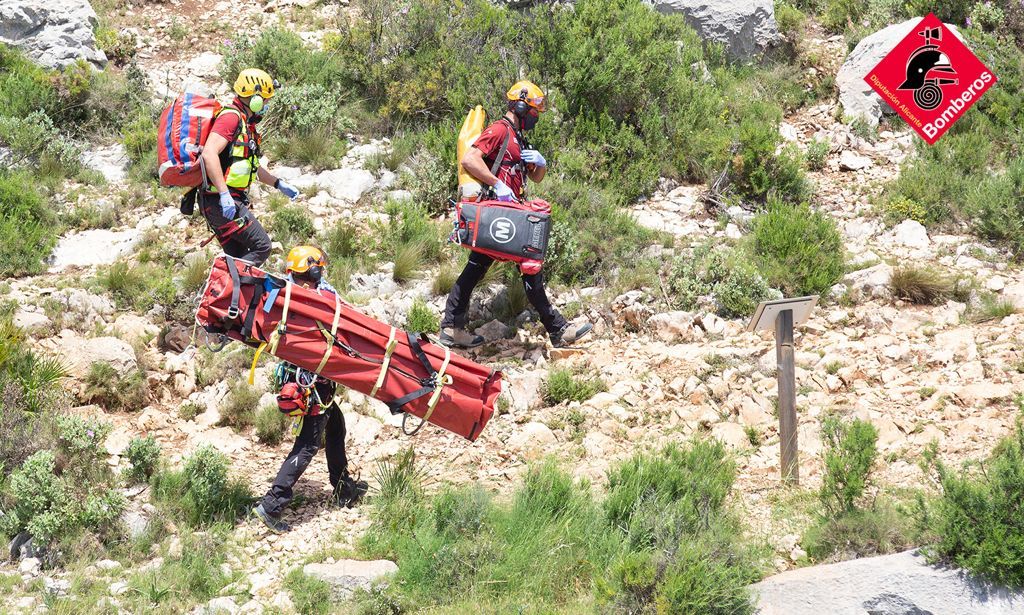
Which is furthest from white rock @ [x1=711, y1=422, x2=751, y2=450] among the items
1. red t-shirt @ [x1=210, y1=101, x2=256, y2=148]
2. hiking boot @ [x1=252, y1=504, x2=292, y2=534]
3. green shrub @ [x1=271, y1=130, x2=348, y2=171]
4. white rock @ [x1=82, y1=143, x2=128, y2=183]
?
white rock @ [x1=82, y1=143, x2=128, y2=183]

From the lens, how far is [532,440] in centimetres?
761

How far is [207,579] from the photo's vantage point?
5906 mm

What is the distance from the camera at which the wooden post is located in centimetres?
668

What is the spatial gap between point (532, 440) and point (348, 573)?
2.18 m

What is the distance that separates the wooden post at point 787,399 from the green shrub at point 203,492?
3.75 metres

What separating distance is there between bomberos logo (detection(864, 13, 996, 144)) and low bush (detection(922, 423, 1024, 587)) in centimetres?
743

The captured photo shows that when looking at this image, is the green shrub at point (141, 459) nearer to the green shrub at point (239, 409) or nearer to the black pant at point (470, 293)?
the green shrub at point (239, 409)

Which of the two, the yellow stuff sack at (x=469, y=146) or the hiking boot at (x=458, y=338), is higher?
the yellow stuff sack at (x=469, y=146)

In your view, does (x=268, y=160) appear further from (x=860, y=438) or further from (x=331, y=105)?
(x=860, y=438)

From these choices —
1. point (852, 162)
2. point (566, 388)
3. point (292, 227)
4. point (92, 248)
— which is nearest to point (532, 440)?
point (566, 388)

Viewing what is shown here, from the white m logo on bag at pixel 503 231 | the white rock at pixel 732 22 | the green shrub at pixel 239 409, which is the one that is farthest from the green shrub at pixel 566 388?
the white rock at pixel 732 22

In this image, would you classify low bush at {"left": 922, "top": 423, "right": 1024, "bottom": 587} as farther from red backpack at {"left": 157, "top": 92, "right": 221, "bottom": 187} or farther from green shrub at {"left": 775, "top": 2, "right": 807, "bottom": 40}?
green shrub at {"left": 775, "top": 2, "right": 807, "bottom": 40}

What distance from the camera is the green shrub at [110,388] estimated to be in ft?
26.1

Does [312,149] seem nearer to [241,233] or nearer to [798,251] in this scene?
[241,233]
